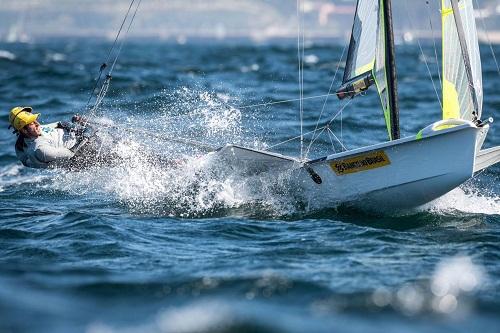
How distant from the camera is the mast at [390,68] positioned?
824 cm

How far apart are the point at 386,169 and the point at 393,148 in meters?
0.27

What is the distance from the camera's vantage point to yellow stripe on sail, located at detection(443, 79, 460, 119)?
27.3 feet

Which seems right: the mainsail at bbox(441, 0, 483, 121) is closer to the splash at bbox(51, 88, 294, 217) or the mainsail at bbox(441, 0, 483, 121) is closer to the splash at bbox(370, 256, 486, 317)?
the splash at bbox(51, 88, 294, 217)

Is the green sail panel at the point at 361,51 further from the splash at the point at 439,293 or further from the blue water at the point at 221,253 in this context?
the splash at the point at 439,293

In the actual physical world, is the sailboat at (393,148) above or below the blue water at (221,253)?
above

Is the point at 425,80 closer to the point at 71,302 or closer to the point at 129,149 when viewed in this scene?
the point at 129,149

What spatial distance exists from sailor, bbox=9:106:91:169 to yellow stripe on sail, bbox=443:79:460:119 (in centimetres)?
395

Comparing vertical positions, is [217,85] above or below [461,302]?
above

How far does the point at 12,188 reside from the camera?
398 inches

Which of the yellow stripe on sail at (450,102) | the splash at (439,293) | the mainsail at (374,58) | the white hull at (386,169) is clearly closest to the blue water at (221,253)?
the splash at (439,293)

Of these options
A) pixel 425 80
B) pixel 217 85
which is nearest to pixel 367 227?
pixel 217 85

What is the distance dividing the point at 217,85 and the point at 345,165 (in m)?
13.8

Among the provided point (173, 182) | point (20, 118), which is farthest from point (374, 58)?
point (20, 118)

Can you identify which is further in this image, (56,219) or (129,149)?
(129,149)
